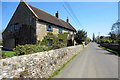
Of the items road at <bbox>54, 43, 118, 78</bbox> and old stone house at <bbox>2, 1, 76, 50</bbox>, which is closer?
road at <bbox>54, 43, 118, 78</bbox>

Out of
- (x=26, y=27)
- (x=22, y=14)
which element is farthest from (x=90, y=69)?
(x=22, y=14)

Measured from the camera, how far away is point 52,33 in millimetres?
19250

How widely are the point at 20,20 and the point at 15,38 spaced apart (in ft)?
13.2

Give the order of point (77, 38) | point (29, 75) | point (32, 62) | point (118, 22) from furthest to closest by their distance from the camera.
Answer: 1. point (118, 22)
2. point (77, 38)
3. point (32, 62)
4. point (29, 75)

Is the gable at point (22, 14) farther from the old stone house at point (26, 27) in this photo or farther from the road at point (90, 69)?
the road at point (90, 69)

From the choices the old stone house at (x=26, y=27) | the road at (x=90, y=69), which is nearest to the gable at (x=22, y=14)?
the old stone house at (x=26, y=27)

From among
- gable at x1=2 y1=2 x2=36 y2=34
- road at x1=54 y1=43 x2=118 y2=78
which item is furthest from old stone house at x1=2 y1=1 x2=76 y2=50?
road at x1=54 y1=43 x2=118 y2=78

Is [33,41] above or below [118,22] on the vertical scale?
below

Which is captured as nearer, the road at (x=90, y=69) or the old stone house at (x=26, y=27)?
the road at (x=90, y=69)

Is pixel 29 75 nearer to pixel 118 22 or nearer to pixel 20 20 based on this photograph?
pixel 20 20

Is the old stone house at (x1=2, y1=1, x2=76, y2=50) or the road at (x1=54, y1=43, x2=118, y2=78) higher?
the old stone house at (x1=2, y1=1, x2=76, y2=50)

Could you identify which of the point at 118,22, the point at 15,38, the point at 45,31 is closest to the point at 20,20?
the point at 15,38

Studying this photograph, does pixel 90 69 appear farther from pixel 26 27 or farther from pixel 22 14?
pixel 22 14

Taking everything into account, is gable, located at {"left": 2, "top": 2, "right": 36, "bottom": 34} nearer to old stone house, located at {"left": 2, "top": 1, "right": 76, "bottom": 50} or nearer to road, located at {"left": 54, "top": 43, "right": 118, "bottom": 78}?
old stone house, located at {"left": 2, "top": 1, "right": 76, "bottom": 50}
